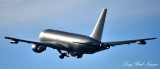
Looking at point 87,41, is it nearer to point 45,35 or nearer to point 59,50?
point 59,50

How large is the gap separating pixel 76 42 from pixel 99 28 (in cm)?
970

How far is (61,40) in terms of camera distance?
14362cm

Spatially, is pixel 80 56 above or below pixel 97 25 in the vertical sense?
below

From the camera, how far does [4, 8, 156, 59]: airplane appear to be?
12862cm

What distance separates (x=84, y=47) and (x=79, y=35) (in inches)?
271

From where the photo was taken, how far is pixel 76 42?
13288cm

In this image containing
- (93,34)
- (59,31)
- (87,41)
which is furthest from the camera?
(59,31)

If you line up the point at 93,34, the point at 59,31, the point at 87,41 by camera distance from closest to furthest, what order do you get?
the point at 87,41 < the point at 93,34 < the point at 59,31

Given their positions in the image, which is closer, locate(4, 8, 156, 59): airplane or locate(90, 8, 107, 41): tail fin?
locate(4, 8, 156, 59): airplane

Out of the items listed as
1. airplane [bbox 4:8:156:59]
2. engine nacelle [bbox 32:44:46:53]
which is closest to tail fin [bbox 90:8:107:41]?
airplane [bbox 4:8:156:59]

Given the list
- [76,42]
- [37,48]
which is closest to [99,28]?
[76,42]

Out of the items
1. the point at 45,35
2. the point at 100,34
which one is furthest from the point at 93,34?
the point at 45,35

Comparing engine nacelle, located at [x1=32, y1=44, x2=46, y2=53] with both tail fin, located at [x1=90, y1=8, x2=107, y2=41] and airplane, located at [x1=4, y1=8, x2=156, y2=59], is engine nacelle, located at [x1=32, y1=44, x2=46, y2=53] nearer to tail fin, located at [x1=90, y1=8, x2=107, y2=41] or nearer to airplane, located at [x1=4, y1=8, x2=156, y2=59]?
airplane, located at [x1=4, y1=8, x2=156, y2=59]

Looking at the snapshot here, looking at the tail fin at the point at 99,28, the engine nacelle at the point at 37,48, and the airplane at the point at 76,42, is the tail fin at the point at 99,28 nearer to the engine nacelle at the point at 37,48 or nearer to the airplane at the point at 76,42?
the airplane at the point at 76,42
